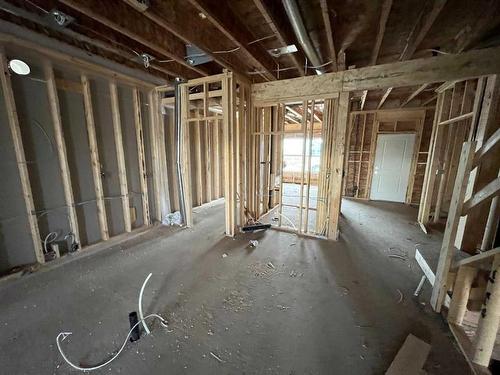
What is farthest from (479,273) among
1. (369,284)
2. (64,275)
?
(64,275)

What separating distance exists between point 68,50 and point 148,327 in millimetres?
3329

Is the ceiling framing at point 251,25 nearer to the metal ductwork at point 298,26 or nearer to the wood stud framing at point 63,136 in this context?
the metal ductwork at point 298,26

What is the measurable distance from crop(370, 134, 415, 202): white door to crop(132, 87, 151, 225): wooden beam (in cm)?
641

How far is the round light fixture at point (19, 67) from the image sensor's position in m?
2.30

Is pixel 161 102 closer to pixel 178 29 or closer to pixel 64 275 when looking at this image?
pixel 178 29

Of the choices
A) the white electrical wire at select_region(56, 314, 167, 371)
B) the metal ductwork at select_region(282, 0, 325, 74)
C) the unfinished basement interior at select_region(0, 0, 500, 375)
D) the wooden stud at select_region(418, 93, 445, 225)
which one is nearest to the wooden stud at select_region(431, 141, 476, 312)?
the unfinished basement interior at select_region(0, 0, 500, 375)

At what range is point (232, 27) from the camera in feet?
7.95

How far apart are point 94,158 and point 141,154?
79 centimetres

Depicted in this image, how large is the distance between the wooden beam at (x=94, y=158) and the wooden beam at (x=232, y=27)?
2180mm

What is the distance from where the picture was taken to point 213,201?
585 centimetres

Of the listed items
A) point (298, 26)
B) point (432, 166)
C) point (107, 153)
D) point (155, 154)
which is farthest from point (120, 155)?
point (432, 166)

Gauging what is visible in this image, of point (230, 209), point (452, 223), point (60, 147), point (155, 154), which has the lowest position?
point (230, 209)

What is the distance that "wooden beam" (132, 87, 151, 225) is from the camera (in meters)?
3.67

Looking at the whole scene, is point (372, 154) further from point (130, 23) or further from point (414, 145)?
point (130, 23)
